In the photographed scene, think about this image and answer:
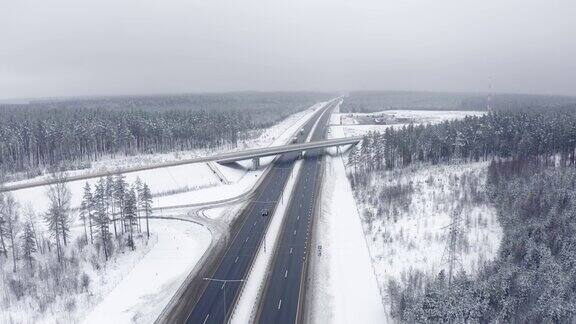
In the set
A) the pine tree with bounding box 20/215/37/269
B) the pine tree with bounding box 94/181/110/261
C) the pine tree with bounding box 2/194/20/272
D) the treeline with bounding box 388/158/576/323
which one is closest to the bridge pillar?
the pine tree with bounding box 94/181/110/261

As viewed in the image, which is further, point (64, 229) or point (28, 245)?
point (64, 229)

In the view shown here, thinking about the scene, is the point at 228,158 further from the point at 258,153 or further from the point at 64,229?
the point at 64,229

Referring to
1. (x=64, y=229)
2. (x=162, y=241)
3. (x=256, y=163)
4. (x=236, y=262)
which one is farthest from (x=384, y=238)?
(x=256, y=163)

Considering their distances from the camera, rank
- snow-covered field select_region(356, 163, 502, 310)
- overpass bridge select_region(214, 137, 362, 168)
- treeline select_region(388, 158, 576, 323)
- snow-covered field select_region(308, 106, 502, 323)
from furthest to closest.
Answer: overpass bridge select_region(214, 137, 362, 168) < snow-covered field select_region(356, 163, 502, 310) < snow-covered field select_region(308, 106, 502, 323) < treeline select_region(388, 158, 576, 323)

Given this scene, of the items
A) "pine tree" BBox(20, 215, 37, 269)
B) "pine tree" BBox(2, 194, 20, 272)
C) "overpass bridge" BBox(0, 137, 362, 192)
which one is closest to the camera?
"pine tree" BBox(20, 215, 37, 269)

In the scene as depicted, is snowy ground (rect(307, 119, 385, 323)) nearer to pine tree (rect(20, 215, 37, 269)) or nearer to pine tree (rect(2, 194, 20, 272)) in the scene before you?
pine tree (rect(20, 215, 37, 269))

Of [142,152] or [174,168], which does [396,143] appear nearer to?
[174,168]

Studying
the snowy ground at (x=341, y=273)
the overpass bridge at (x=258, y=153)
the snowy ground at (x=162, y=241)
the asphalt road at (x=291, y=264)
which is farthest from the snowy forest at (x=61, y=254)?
the overpass bridge at (x=258, y=153)
